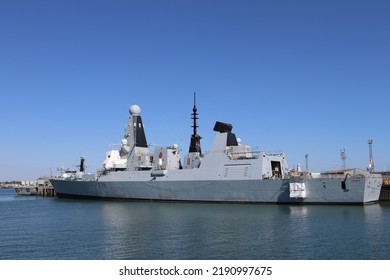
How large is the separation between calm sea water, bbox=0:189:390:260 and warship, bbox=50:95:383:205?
2.82 m

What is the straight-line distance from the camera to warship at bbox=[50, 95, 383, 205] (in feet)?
91.7

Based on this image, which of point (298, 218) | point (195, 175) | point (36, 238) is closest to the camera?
point (36, 238)

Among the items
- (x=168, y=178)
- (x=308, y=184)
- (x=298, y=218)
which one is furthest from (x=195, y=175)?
(x=298, y=218)

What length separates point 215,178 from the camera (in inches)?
1227

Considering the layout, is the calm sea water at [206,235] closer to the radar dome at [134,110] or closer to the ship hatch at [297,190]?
the ship hatch at [297,190]

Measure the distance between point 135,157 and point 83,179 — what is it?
765cm

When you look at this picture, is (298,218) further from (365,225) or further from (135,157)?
(135,157)

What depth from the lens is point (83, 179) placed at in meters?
41.8

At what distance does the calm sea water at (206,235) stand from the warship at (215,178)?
9.24 ft

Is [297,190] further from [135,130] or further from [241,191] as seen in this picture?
[135,130]

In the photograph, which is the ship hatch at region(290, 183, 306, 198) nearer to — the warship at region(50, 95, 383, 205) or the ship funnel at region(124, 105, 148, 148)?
the warship at region(50, 95, 383, 205)

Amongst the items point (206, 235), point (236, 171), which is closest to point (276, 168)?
point (236, 171)

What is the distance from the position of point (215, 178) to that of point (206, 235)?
14223 millimetres

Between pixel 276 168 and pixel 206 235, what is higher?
pixel 276 168
